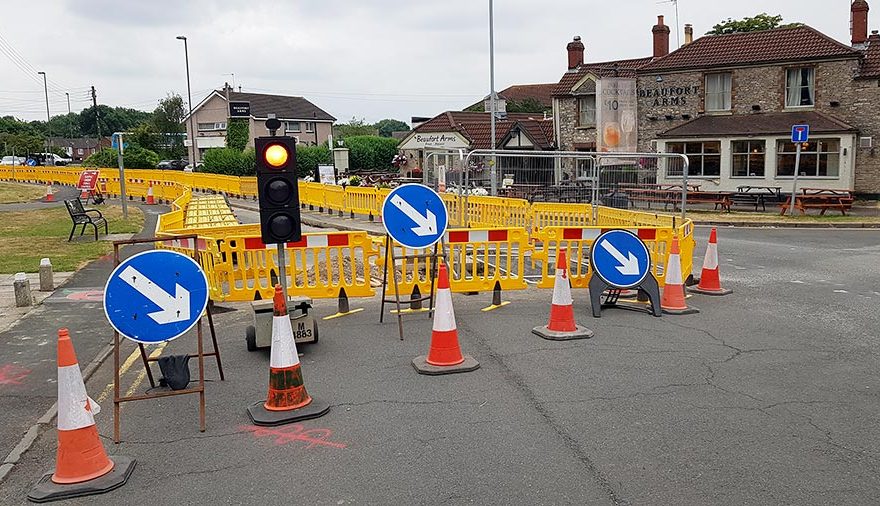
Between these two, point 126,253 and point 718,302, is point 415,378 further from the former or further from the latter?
point 126,253

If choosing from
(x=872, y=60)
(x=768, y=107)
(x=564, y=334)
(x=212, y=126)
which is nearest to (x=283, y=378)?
(x=564, y=334)

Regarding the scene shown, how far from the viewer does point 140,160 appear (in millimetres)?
55812

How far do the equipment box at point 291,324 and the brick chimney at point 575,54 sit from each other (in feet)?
118

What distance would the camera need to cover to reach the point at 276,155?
6.53 meters

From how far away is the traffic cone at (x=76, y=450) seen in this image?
4484 millimetres

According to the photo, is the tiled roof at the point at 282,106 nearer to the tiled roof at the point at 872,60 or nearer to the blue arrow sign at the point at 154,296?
the tiled roof at the point at 872,60

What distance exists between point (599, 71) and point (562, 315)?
1306 inches

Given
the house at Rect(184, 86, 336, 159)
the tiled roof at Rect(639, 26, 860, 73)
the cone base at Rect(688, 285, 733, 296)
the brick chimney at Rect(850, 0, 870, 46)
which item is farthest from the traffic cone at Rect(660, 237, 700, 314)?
the house at Rect(184, 86, 336, 159)

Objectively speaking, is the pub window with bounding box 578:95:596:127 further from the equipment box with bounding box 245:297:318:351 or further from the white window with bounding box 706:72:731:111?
the equipment box with bounding box 245:297:318:351

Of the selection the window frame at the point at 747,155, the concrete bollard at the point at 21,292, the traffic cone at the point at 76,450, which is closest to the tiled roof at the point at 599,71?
the window frame at the point at 747,155

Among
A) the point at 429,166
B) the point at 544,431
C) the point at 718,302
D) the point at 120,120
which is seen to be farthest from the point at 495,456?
the point at 120,120

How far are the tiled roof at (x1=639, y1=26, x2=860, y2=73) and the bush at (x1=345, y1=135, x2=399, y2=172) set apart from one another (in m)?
32.7

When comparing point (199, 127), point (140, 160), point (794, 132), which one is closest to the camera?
point (794, 132)

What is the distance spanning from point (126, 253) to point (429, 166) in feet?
23.0
